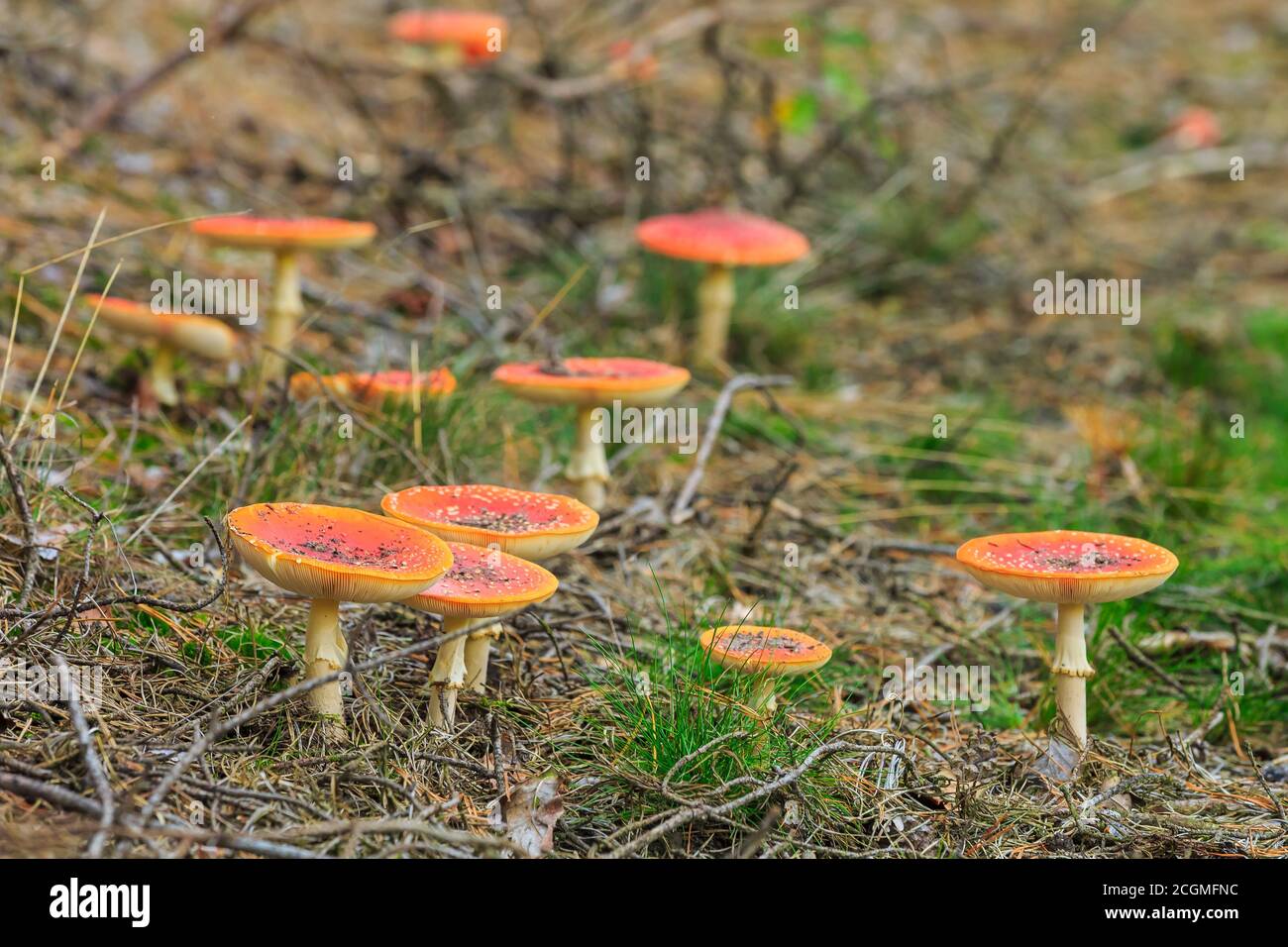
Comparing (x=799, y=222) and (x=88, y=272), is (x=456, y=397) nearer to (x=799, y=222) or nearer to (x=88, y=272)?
(x=88, y=272)

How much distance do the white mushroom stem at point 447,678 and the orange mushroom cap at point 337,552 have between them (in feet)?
0.94

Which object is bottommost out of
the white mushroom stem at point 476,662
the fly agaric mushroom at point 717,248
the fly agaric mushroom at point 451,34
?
the white mushroom stem at point 476,662

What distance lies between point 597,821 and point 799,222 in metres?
6.41

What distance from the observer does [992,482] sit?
5852mm

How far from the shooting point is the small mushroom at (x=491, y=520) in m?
3.38

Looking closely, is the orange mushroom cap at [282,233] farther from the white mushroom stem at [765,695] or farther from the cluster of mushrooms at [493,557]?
the white mushroom stem at [765,695]

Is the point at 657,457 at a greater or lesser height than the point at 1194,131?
lesser

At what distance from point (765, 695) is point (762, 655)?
14 cm

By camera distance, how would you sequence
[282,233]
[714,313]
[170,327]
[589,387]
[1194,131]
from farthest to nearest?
[1194,131]
[714,313]
[282,233]
[170,327]
[589,387]

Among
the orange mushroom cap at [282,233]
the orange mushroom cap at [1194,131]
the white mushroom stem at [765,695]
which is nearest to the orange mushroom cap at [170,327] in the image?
the orange mushroom cap at [282,233]

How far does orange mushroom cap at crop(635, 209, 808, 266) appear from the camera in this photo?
6.41 meters

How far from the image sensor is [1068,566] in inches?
134

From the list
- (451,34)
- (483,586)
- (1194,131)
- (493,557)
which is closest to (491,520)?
(493,557)

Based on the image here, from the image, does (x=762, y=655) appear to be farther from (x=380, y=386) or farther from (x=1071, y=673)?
(x=380, y=386)
